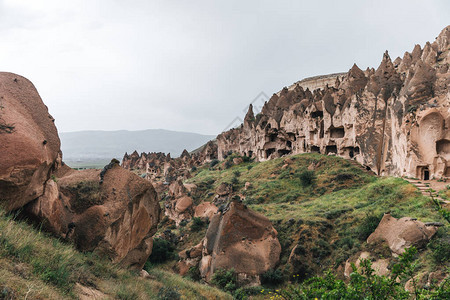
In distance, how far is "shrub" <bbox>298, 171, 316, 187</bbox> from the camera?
2822cm

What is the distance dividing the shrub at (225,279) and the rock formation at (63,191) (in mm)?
5307

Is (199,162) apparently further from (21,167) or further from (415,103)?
(21,167)

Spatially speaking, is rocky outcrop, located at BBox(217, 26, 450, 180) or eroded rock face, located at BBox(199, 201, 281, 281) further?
rocky outcrop, located at BBox(217, 26, 450, 180)

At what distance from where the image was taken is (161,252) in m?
20.1

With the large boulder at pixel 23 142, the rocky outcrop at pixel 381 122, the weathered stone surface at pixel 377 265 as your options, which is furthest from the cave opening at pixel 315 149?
the large boulder at pixel 23 142

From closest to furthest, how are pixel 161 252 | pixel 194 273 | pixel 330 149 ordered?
pixel 194 273 < pixel 161 252 < pixel 330 149

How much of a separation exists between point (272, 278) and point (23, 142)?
13.8m

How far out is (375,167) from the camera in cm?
2567

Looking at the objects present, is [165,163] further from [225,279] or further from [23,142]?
[23,142]

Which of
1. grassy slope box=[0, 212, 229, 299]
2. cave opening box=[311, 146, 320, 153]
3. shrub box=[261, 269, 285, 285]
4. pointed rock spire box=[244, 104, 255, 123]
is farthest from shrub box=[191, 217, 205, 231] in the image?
pointed rock spire box=[244, 104, 255, 123]

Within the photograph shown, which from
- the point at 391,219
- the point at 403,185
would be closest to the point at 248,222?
the point at 391,219

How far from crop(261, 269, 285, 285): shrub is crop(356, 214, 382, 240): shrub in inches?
204

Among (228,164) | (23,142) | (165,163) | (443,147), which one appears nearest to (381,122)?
(443,147)

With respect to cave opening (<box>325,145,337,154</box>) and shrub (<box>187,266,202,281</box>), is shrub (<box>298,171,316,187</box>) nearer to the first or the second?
cave opening (<box>325,145,337,154</box>)
